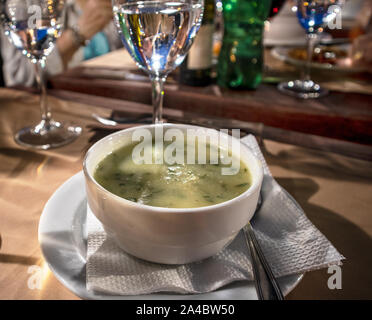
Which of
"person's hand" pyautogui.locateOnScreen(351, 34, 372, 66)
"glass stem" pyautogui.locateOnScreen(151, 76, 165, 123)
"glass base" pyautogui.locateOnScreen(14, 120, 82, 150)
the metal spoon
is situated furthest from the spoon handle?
"person's hand" pyautogui.locateOnScreen(351, 34, 372, 66)

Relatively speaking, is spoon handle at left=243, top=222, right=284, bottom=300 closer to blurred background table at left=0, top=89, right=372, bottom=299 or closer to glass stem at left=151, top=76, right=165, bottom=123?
blurred background table at left=0, top=89, right=372, bottom=299

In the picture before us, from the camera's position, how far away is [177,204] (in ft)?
1.36

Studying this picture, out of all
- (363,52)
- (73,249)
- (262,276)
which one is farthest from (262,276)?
(363,52)

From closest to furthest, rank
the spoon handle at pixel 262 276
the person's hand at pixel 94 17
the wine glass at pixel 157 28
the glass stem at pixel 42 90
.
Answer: the spoon handle at pixel 262 276 < the wine glass at pixel 157 28 < the glass stem at pixel 42 90 < the person's hand at pixel 94 17

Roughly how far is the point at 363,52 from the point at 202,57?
582 mm

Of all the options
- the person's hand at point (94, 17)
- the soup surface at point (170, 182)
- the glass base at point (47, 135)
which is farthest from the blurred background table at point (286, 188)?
the person's hand at point (94, 17)

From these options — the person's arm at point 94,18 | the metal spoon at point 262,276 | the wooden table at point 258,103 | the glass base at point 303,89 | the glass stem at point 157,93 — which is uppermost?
the person's arm at point 94,18

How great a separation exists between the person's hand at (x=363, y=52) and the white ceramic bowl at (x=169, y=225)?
100 centimetres

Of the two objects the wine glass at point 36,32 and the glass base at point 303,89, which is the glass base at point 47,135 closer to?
the wine glass at point 36,32

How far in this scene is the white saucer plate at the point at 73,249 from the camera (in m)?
0.37

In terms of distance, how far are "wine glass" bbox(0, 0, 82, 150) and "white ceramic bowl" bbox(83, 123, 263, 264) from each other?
43 cm

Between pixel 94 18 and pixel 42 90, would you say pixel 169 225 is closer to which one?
pixel 42 90
